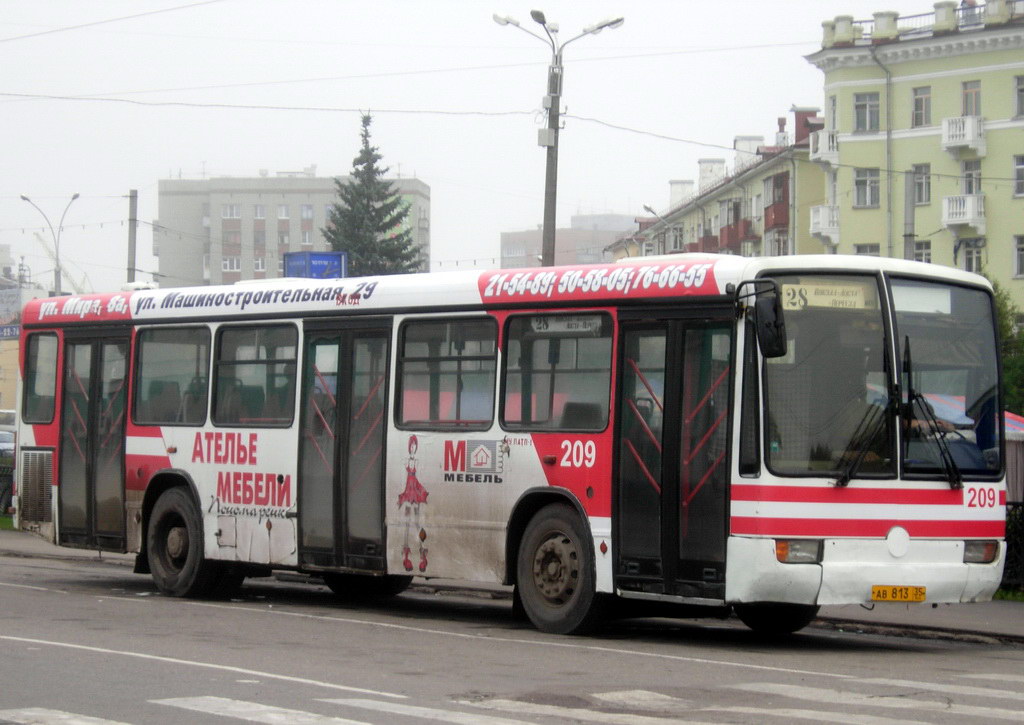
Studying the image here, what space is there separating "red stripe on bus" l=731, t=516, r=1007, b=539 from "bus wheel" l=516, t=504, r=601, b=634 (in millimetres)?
1502

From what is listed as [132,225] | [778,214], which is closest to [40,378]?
[132,225]

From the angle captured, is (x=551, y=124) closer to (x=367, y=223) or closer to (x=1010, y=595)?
(x=1010, y=595)

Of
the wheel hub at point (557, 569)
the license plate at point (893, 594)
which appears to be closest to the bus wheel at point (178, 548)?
the wheel hub at point (557, 569)

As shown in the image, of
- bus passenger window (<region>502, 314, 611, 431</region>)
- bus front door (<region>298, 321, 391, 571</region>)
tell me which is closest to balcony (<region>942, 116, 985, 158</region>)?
bus front door (<region>298, 321, 391, 571</region>)

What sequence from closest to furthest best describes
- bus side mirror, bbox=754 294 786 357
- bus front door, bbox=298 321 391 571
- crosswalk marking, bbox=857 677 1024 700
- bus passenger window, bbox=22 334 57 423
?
crosswalk marking, bbox=857 677 1024 700
bus side mirror, bbox=754 294 786 357
bus front door, bbox=298 321 391 571
bus passenger window, bbox=22 334 57 423

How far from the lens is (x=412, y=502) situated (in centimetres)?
1503

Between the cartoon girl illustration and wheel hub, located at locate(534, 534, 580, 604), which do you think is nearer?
wheel hub, located at locate(534, 534, 580, 604)

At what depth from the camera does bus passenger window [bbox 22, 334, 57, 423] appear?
1917 centimetres

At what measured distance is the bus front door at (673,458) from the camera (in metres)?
12.6

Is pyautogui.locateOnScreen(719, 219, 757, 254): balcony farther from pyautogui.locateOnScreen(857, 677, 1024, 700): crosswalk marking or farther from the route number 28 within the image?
pyautogui.locateOnScreen(857, 677, 1024, 700): crosswalk marking

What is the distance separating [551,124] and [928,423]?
13591 mm

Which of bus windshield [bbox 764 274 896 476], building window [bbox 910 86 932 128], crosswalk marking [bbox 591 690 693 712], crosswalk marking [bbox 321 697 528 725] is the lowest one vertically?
crosswalk marking [bbox 591 690 693 712]

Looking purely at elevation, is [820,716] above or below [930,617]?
above

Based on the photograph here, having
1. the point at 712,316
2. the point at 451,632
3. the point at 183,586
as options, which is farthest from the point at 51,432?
the point at 712,316
